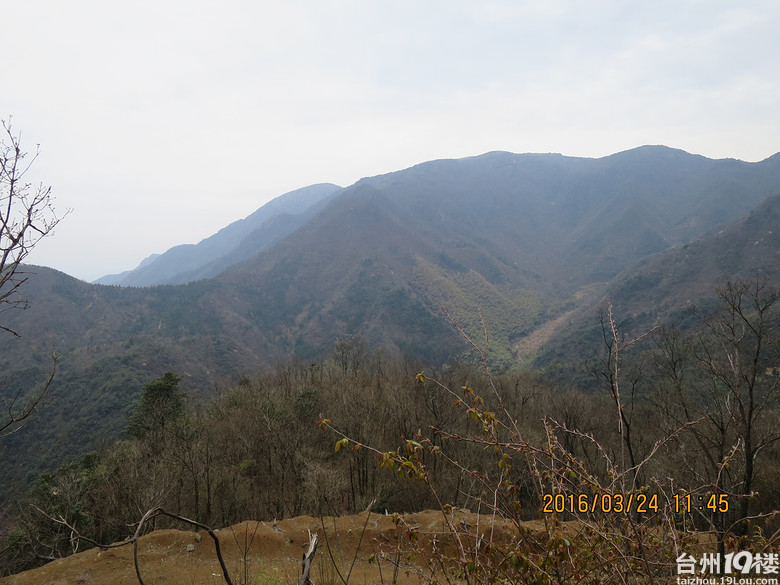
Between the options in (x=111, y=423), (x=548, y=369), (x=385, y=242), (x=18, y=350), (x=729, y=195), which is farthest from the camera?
(x=729, y=195)

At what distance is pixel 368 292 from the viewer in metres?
114

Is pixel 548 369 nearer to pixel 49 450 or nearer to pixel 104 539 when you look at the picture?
pixel 104 539

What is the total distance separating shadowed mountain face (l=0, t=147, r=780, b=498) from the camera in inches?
2451

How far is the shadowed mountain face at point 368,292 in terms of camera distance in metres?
62.2

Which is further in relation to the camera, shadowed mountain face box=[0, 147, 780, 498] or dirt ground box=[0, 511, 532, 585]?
shadowed mountain face box=[0, 147, 780, 498]

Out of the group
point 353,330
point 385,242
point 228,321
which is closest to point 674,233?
point 385,242

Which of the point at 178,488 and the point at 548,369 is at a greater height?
the point at 178,488

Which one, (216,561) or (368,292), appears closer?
(216,561)

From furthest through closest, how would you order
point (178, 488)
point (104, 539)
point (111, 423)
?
point (111, 423) < point (178, 488) < point (104, 539)

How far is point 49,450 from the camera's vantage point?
4384cm

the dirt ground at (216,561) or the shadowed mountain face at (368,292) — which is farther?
the shadowed mountain face at (368,292)

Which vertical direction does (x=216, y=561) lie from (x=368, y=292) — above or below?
below

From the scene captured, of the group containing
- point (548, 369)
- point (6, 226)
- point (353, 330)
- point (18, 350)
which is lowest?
point (548, 369)

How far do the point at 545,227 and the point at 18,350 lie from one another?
8332 inches
